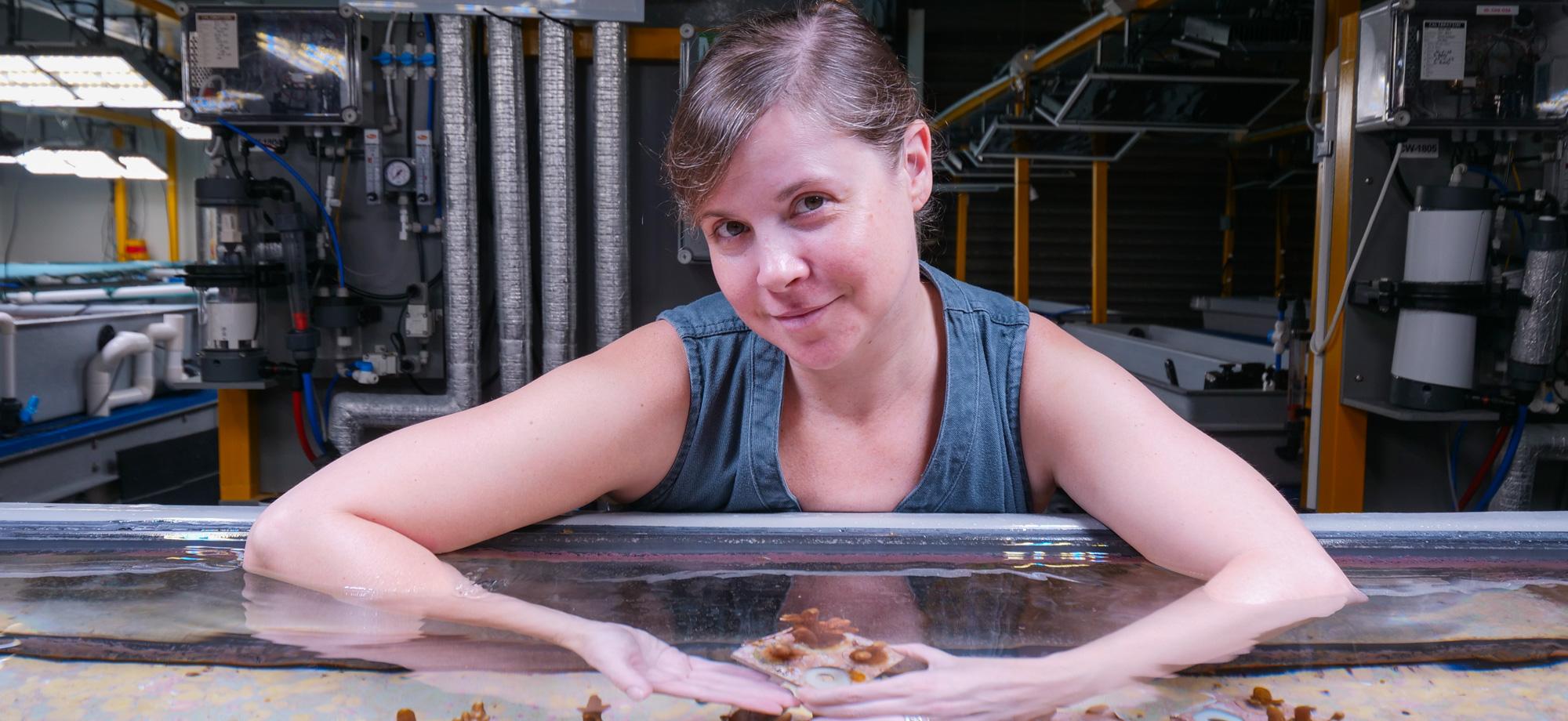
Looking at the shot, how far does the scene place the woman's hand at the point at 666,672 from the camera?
742mm

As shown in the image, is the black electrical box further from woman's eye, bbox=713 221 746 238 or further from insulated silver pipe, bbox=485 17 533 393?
woman's eye, bbox=713 221 746 238

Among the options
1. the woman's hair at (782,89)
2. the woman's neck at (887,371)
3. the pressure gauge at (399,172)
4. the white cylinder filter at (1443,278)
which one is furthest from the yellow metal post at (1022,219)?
the woman's hair at (782,89)

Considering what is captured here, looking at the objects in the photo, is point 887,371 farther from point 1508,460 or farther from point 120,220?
point 120,220

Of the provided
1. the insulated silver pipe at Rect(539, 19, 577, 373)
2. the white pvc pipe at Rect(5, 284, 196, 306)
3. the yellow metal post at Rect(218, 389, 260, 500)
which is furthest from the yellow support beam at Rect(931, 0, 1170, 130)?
the white pvc pipe at Rect(5, 284, 196, 306)

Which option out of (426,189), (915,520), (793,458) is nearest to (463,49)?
(426,189)

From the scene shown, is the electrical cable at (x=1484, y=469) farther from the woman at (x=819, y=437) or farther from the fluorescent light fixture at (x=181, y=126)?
the fluorescent light fixture at (x=181, y=126)

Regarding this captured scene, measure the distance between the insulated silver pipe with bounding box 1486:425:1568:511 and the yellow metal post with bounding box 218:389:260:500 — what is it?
391cm

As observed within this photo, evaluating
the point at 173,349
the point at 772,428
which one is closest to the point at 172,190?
the point at 173,349

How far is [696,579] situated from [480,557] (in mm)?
261

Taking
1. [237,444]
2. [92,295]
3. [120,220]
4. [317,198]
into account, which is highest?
[120,220]

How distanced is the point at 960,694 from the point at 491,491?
590mm

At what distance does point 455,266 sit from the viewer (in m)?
3.00

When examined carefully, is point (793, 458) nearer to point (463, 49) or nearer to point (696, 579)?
point (696, 579)

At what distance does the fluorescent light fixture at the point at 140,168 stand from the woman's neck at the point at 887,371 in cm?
943
